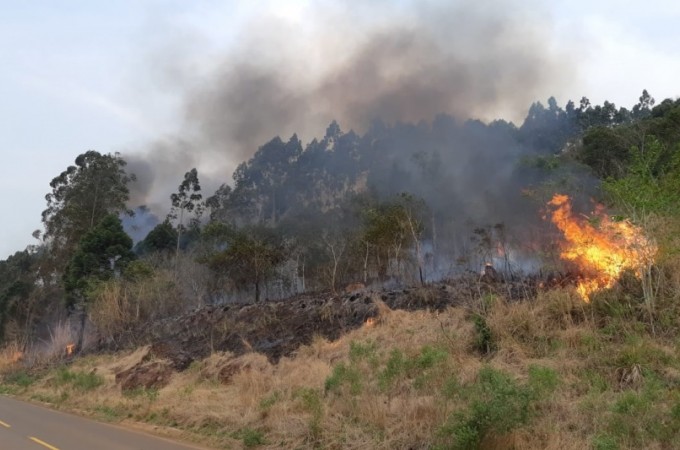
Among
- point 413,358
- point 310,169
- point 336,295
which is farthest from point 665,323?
point 310,169

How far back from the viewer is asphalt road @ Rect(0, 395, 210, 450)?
37.5ft

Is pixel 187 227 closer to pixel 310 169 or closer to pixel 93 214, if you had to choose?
pixel 93 214

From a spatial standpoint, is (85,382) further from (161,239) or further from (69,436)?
(161,239)

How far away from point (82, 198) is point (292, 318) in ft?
143

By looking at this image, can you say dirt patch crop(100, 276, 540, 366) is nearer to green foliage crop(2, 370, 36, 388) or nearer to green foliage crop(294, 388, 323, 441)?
green foliage crop(2, 370, 36, 388)

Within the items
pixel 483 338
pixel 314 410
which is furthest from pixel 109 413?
pixel 483 338

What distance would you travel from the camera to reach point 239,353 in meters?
24.7

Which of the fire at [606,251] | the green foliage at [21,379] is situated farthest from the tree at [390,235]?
the green foliage at [21,379]

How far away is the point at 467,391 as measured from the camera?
34.1ft

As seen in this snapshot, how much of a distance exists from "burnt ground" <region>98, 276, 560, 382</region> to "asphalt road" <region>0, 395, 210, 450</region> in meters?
8.27

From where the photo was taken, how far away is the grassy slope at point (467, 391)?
830cm

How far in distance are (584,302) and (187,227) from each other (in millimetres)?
67541

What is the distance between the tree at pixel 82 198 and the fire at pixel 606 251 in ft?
178

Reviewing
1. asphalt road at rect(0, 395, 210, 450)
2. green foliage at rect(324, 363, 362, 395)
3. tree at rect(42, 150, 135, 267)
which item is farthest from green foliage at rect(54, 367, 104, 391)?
tree at rect(42, 150, 135, 267)
